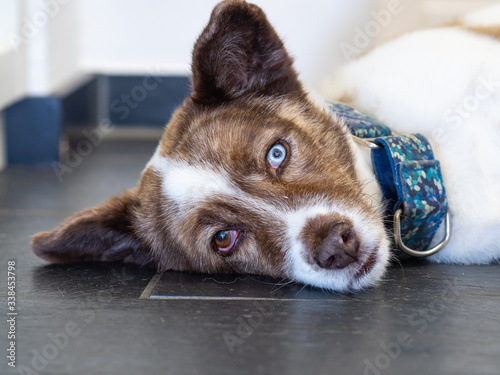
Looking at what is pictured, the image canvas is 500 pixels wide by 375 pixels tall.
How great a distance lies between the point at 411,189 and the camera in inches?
84.0

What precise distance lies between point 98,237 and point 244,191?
60 centimetres

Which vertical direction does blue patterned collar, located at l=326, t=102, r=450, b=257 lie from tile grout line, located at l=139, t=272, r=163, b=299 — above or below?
above

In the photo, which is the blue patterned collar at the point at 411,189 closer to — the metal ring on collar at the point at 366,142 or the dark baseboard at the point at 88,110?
the metal ring on collar at the point at 366,142

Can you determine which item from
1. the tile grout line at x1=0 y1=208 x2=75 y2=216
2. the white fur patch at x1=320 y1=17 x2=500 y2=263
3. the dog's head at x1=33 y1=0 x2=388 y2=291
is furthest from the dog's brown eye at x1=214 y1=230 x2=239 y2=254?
the tile grout line at x1=0 y1=208 x2=75 y2=216

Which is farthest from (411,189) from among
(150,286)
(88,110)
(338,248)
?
(88,110)

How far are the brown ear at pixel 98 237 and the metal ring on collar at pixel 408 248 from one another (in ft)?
2.79

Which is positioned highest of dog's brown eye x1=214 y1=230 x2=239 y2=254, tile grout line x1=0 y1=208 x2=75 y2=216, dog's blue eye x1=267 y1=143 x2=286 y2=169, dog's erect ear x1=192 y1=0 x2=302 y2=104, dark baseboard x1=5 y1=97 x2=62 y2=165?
dog's erect ear x1=192 y1=0 x2=302 y2=104

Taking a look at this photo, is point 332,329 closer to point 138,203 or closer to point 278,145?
point 278,145

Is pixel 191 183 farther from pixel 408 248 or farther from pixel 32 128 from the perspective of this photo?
pixel 32 128

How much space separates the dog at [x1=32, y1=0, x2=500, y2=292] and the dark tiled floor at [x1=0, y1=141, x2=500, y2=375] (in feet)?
0.26

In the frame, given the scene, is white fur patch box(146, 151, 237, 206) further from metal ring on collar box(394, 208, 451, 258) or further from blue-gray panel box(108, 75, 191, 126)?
blue-gray panel box(108, 75, 191, 126)

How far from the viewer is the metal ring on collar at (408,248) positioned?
2.13m

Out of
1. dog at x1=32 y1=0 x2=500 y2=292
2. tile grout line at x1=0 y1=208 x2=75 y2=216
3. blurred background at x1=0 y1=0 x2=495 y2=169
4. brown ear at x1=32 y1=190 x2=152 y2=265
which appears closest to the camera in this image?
dog at x1=32 y1=0 x2=500 y2=292

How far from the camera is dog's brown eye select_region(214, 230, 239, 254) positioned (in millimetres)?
2191
